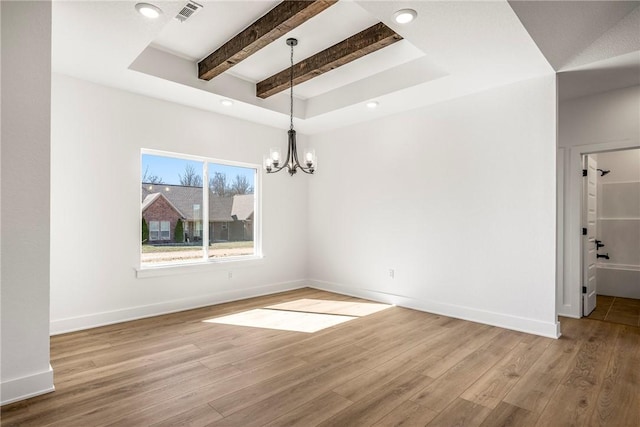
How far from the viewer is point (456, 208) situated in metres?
4.25

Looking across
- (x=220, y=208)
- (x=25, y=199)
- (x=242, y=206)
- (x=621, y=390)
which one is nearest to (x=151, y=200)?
(x=220, y=208)

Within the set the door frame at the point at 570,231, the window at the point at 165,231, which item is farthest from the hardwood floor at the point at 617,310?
the window at the point at 165,231

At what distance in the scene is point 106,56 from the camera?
3201 mm

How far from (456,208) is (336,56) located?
2306 mm

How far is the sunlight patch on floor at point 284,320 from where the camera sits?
3859 millimetres

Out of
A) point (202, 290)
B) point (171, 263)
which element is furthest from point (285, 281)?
point (171, 263)

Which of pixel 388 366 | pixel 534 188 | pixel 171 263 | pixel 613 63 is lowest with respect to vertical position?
pixel 388 366

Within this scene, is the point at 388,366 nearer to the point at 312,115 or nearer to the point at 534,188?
the point at 534,188

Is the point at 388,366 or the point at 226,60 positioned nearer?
the point at 388,366

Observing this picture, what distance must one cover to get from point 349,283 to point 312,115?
8.83ft

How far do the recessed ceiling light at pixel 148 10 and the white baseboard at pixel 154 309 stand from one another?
313cm

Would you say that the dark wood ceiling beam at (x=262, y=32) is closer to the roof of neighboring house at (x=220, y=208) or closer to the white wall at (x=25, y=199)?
the white wall at (x=25, y=199)

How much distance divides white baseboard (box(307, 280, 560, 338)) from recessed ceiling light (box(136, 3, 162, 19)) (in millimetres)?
4194

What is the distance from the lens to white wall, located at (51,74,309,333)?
142 inches
